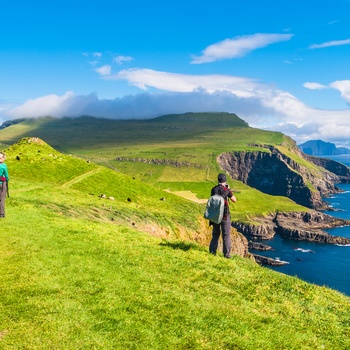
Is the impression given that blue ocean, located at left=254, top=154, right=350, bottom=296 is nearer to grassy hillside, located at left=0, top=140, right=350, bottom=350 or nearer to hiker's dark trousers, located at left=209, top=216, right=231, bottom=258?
hiker's dark trousers, located at left=209, top=216, right=231, bottom=258

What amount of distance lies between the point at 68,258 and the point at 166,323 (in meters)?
8.88

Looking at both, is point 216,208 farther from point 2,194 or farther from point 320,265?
point 320,265

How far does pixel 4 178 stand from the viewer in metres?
26.8

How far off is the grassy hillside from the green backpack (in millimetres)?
2604

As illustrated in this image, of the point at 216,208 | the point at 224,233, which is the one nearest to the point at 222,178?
the point at 216,208

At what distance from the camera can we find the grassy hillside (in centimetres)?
1138

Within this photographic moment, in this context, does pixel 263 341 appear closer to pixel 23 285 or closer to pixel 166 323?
pixel 166 323

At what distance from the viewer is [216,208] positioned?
2100 cm

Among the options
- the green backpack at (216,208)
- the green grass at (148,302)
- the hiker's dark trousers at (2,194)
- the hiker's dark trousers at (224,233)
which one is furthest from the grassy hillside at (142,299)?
the green backpack at (216,208)

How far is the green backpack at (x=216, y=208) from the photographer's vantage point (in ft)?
68.5

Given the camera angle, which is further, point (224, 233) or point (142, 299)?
point (224, 233)

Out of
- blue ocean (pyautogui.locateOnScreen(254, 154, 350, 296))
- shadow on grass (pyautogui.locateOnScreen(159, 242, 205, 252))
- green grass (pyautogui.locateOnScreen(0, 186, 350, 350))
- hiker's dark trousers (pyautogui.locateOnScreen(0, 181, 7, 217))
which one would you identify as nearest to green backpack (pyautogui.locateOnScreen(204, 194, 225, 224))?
green grass (pyautogui.locateOnScreen(0, 186, 350, 350))

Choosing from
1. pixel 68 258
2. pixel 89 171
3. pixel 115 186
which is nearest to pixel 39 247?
pixel 68 258

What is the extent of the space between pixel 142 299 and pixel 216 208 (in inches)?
337
